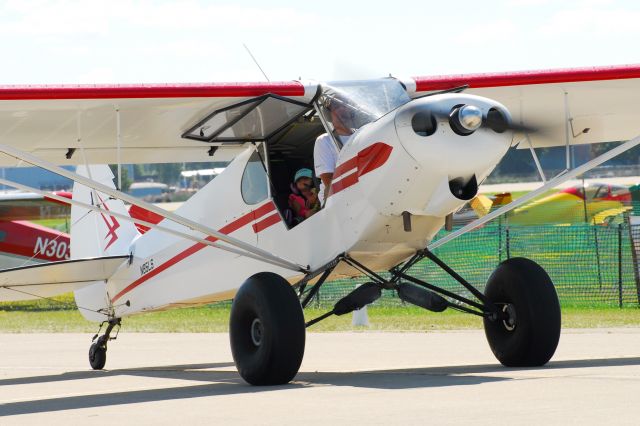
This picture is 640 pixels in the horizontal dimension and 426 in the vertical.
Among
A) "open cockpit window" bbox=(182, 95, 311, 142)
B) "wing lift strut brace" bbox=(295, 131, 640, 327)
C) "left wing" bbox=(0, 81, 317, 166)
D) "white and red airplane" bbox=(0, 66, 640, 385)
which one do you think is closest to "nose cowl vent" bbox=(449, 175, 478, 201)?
"white and red airplane" bbox=(0, 66, 640, 385)

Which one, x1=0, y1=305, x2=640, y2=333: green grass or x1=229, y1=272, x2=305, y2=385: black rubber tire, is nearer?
x1=229, y1=272, x2=305, y2=385: black rubber tire

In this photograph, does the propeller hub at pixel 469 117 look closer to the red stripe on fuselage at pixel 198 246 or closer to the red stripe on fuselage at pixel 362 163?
the red stripe on fuselage at pixel 362 163

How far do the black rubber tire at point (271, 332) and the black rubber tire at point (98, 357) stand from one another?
13.8 ft

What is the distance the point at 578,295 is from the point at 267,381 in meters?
12.9

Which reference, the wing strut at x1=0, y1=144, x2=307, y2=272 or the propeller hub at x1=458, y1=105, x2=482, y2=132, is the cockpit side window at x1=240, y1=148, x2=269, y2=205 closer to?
the wing strut at x1=0, y1=144, x2=307, y2=272

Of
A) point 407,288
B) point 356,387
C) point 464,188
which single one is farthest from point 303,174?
point 356,387

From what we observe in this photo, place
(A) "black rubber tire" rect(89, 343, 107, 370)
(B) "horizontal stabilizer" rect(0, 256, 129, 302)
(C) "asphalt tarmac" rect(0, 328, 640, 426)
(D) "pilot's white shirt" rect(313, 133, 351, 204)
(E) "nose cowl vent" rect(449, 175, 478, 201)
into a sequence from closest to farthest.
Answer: (C) "asphalt tarmac" rect(0, 328, 640, 426) → (E) "nose cowl vent" rect(449, 175, 478, 201) → (D) "pilot's white shirt" rect(313, 133, 351, 204) → (B) "horizontal stabilizer" rect(0, 256, 129, 302) → (A) "black rubber tire" rect(89, 343, 107, 370)

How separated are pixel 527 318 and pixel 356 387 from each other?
Answer: 202cm

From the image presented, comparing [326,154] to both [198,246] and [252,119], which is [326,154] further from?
[198,246]

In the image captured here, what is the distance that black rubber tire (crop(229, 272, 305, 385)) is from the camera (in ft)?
28.9

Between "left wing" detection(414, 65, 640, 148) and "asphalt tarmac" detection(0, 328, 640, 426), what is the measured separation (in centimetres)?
228

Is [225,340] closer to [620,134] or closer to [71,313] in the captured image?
[620,134]

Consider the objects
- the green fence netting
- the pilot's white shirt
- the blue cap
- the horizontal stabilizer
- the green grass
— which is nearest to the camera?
the pilot's white shirt

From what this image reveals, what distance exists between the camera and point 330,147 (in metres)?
9.87
